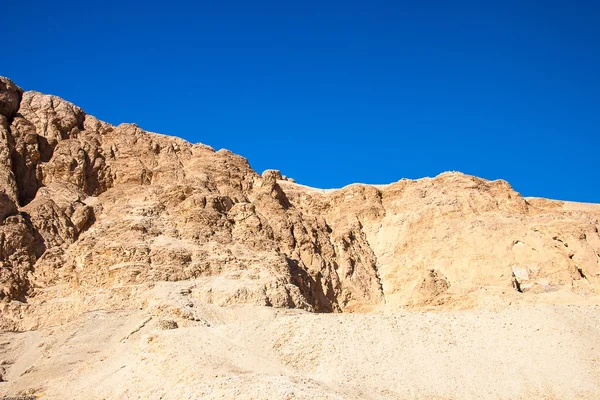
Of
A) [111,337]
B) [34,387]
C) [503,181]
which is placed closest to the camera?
[34,387]

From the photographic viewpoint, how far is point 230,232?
125ft

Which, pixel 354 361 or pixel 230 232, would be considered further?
pixel 230 232

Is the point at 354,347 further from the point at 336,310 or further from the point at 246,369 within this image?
the point at 336,310

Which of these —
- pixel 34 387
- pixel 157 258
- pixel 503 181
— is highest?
pixel 503 181

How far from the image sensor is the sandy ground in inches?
765

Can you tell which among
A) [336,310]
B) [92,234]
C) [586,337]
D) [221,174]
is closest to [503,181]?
[336,310]

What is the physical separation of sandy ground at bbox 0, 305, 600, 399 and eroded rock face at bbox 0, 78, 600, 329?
247 inches

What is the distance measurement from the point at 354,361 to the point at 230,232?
18233 millimetres

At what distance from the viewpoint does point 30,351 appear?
93.5 ft

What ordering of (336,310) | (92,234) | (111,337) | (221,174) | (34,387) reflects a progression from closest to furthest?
(34,387) → (111,337) → (92,234) → (336,310) → (221,174)

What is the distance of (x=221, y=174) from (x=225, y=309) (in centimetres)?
1622

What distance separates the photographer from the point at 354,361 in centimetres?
2122

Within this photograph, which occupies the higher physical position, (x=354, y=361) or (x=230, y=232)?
(x=230, y=232)

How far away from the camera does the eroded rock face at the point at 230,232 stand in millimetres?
32812
